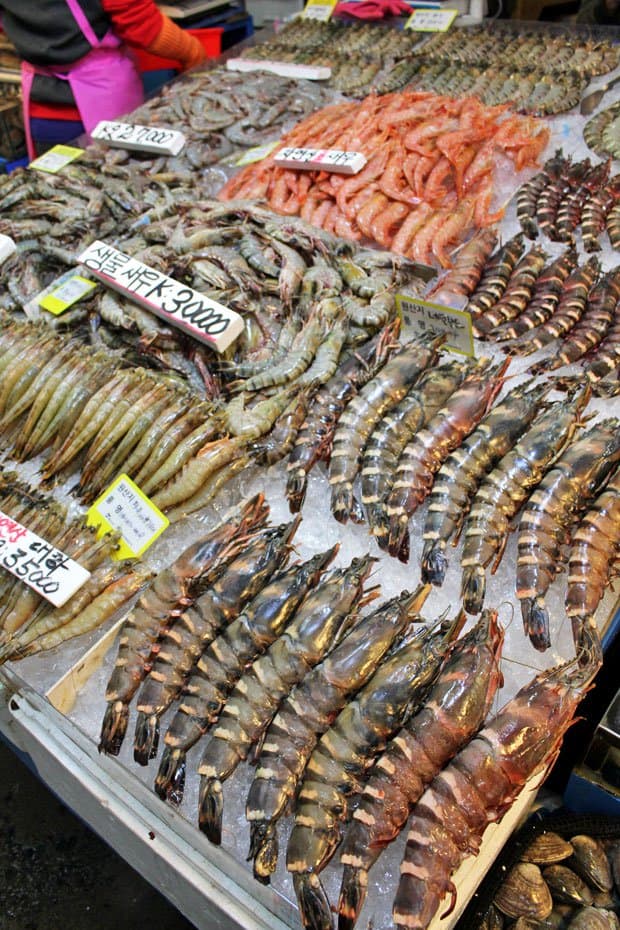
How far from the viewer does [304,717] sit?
195 cm

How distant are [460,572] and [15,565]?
1.45m

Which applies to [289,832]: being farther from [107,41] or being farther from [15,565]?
[107,41]

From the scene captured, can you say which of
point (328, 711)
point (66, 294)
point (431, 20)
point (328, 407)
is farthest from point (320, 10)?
point (328, 711)

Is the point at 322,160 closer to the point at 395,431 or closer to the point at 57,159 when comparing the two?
the point at 57,159

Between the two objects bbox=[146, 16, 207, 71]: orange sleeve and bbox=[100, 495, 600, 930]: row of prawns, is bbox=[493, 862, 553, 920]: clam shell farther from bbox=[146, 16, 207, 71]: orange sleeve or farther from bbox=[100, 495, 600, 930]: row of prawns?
bbox=[146, 16, 207, 71]: orange sleeve

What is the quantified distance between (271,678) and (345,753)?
0.29 metres

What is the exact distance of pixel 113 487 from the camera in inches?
104

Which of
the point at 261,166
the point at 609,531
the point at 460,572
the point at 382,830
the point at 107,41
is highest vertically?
the point at 107,41

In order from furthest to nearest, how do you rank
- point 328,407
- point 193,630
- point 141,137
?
point 141,137 → point 328,407 → point 193,630

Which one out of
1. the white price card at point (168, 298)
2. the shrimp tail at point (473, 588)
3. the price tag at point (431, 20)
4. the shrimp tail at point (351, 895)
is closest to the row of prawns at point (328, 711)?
the shrimp tail at point (351, 895)

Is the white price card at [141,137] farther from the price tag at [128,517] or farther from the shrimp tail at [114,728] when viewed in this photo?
the shrimp tail at [114,728]

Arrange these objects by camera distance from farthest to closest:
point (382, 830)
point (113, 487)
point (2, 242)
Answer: point (2, 242) < point (113, 487) < point (382, 830)

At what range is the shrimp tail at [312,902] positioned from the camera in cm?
167

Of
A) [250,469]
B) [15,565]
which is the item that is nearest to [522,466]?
[250,469]
